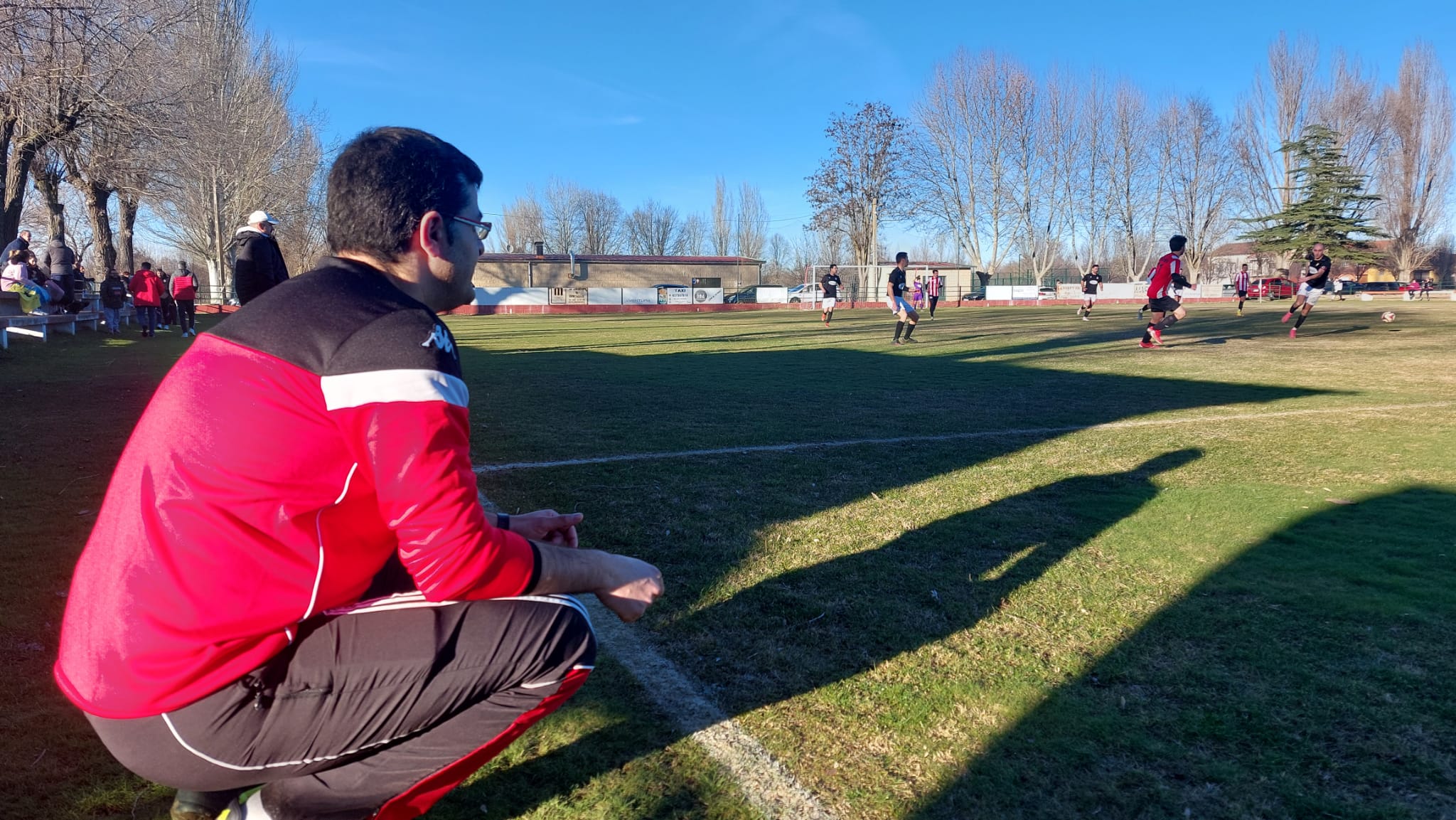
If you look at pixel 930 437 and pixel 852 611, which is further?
pixel 930 437

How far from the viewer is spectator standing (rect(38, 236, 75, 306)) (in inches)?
723

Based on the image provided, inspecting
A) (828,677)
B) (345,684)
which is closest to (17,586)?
(345,684)

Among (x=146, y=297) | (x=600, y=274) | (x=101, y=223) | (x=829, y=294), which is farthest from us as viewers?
(x=600, y=274)

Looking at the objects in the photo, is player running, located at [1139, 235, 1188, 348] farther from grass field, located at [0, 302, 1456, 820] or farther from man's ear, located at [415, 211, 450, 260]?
man's ear, located at [415, 211, 450, 260]

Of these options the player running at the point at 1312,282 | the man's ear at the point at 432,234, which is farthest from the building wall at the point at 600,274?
the man's ear at the point at 432,234

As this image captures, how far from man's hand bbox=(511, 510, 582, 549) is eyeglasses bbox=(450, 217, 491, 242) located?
2.38 feet

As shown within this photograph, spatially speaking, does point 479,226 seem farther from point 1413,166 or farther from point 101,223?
point 1413,166

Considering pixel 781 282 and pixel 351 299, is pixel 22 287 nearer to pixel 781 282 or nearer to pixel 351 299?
pixel 351 299

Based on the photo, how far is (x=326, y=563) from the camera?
1.60 metres

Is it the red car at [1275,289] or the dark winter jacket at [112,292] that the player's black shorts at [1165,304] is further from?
the red car at [1275,289]

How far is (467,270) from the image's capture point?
1.93 m

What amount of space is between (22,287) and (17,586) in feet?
53.9

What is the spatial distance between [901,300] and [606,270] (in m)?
52.5

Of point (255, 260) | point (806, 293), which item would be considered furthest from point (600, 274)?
point (255, 260)
